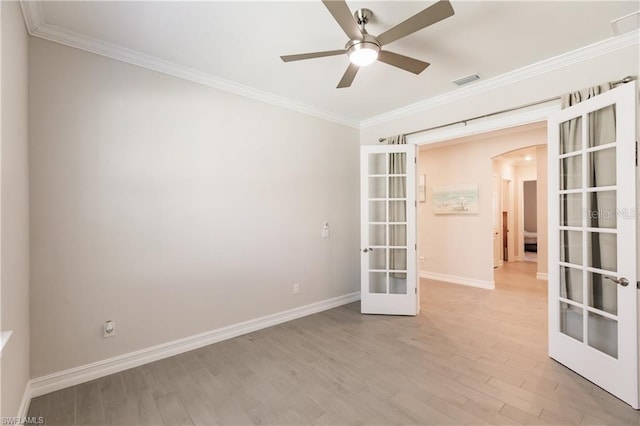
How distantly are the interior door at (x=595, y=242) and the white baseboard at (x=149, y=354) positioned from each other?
111 inches

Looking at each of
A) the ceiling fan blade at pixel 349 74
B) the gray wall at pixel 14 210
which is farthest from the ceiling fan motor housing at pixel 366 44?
the gray wall at pixel 14 210

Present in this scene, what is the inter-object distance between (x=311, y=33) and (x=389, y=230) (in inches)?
103

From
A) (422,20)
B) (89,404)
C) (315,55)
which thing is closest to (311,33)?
(315,55)

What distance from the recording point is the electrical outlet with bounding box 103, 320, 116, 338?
8.41 feet

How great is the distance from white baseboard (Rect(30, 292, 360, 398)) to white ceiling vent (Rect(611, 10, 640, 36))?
410 centimetres

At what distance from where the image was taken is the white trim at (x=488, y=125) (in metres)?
2.94

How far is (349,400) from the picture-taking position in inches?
86.6

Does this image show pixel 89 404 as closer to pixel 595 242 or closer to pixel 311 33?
pixel 311 33

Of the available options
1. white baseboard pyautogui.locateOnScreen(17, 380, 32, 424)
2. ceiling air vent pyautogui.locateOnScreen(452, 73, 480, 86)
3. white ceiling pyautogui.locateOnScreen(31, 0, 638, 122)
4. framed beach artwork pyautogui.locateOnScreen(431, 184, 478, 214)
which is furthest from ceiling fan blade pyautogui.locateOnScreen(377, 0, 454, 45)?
framed beach artwork pyautogui.locateOnScreen(431, 184, 478, 214)

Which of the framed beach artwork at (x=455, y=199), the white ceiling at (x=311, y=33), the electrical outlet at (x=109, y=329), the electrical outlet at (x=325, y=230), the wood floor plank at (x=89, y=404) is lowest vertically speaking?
the wood floor plank at (x=89, y=404)


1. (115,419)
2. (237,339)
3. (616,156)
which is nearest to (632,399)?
(616,156)

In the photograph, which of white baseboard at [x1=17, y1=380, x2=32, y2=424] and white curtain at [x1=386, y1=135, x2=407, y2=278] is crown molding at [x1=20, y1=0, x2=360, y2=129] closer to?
white curtain at [x1=386, y1=135, x2=407, y2=278]

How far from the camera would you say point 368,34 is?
2.19 meters

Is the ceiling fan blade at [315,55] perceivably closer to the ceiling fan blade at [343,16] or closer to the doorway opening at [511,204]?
the ceiling fan blade at [343,16]
